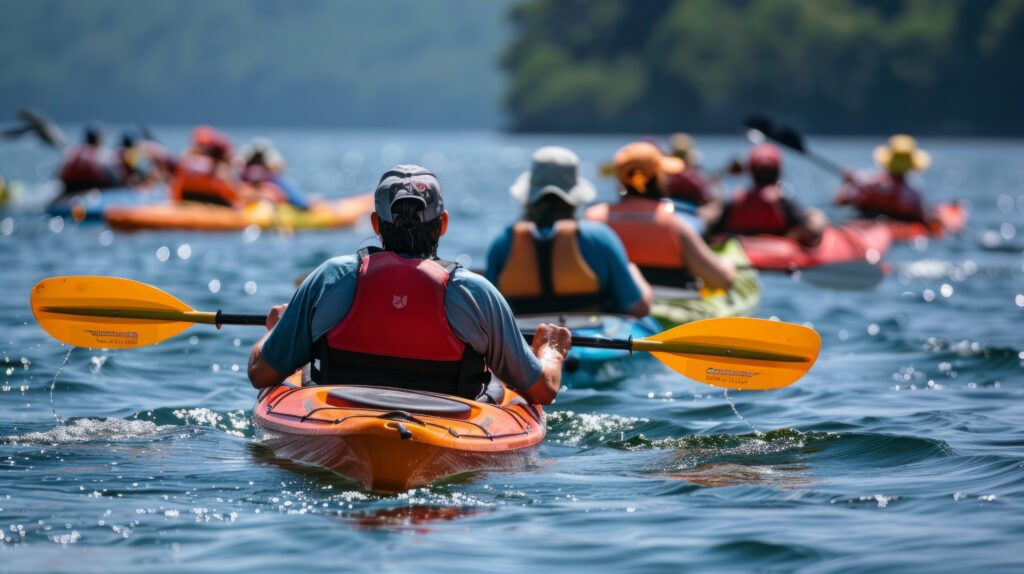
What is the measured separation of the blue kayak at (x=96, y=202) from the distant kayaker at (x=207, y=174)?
1264 millimetres

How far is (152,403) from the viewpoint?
900 cm

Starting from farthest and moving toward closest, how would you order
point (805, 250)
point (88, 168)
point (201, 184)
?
point (88, 168) < point (201, 184) < point (805, 250)

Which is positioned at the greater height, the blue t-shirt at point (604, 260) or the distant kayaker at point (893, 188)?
the distant kayaker at point (893, 188)

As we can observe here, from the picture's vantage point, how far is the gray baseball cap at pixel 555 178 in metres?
9.27

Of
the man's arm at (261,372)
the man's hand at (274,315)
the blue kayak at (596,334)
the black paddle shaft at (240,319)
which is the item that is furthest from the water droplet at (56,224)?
the man's arm at (261,372)

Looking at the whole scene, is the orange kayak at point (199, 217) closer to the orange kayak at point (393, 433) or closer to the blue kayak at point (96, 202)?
the blue kayak at point (96, 202)

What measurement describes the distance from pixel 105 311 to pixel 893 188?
563 inches

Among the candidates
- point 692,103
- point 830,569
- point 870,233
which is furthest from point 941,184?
point 692,103

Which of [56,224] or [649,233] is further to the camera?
[56,224]

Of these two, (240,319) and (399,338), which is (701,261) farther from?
(399,338)

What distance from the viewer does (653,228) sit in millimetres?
10836

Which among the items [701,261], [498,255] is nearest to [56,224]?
[701,261]

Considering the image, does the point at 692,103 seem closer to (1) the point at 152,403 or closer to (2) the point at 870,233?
(2) the point at 870,233

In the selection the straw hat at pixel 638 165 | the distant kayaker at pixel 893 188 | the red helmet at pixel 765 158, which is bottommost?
the straw hat at pixel 638 165
